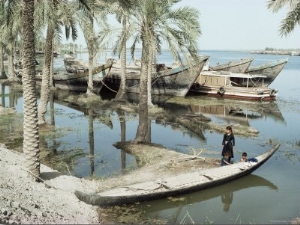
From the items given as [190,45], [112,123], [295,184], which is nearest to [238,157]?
[295,184]

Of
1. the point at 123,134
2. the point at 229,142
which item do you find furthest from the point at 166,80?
the point at 229,142

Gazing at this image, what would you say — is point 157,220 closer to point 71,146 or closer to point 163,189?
point 163,189

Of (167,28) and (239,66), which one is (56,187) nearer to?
(167,28)

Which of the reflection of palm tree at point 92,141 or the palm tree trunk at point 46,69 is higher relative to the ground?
the palm tree trunk at point 46,69

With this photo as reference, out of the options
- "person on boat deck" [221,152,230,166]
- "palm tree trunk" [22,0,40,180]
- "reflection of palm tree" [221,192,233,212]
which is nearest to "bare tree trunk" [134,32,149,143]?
"person on boat deck" [221,152,230,166]

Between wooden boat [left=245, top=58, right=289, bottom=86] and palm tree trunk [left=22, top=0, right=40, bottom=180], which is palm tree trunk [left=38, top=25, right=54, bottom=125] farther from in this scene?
wooden boat [left=245, top=58, right=289, bottom=86]

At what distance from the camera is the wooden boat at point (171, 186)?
10.5 meters

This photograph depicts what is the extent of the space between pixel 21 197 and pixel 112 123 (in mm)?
14458

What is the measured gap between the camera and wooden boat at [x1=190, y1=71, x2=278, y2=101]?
34.9 meters

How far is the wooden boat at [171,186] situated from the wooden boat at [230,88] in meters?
21.7

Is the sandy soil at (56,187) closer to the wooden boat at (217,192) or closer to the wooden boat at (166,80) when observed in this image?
the wooden boat at (217,192)

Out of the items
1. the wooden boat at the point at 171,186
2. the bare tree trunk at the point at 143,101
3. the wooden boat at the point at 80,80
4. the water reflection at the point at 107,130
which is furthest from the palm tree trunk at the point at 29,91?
the wooden boat at the point at 80,80

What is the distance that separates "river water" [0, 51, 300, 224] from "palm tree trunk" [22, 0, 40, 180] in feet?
7.42

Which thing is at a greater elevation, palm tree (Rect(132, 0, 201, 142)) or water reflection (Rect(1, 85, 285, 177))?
palm tree (Rect(132, 0, 201, 142))
